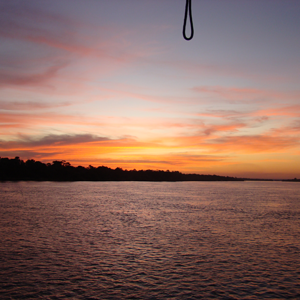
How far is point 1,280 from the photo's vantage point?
60.8ft

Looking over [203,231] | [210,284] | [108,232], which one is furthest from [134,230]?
[210,284]

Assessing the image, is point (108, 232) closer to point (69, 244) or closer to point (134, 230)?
point (134, 230)

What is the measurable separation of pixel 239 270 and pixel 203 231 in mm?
15428

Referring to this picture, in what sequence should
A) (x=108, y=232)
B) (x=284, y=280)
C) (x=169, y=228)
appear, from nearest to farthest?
(x=284, y=280) < (x=108, y=232) < (x=169, y=228)

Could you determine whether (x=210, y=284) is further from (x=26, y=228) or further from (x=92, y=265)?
(x=26, y=228)

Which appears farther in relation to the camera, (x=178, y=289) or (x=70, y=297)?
(x=178, y=289)

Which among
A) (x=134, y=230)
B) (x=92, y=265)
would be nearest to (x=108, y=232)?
(x=134, y=230)

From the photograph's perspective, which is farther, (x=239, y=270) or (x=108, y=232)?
(x=108, y=232)

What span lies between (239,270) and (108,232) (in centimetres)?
1854

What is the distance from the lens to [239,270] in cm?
2148

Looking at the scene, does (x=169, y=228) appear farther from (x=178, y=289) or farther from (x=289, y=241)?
(x=178, y=289)

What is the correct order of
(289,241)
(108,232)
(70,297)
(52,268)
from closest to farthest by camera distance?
(70,297) → (52,268) → (289,241) → (108,232)

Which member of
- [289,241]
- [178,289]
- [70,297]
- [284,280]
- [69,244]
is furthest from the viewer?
[289,241]

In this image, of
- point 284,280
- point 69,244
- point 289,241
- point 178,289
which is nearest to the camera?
point 178,289
